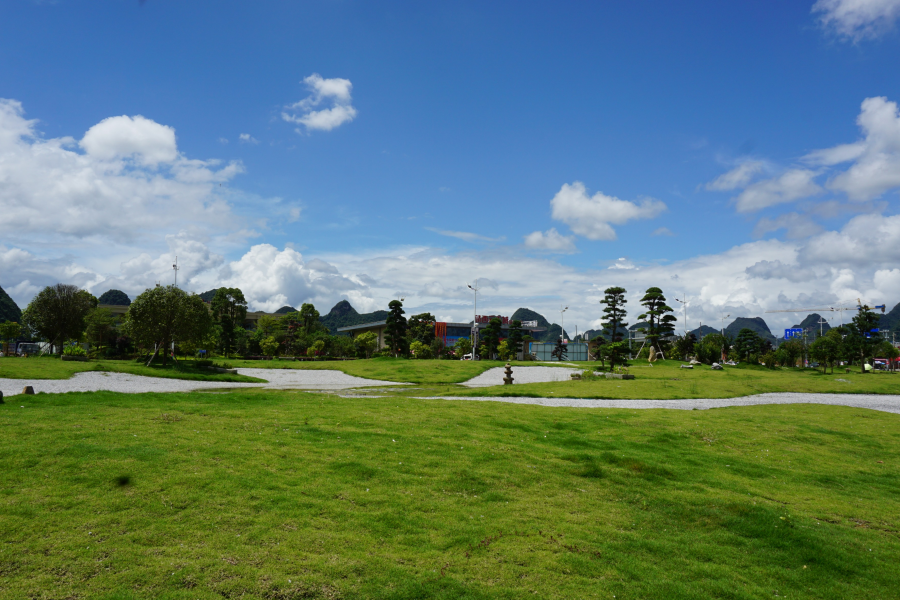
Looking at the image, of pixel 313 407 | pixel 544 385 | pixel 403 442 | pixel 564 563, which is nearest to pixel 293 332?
pixel 544 385

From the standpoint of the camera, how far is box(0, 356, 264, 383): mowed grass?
31.5 metres

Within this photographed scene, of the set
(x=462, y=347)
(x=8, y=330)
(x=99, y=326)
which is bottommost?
(x=462, y=347)

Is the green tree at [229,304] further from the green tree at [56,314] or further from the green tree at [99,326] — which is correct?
the green tree at [56,314]

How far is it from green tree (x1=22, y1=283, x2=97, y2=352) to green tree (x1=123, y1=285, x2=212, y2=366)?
20.5 metres

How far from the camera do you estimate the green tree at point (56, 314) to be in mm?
56781

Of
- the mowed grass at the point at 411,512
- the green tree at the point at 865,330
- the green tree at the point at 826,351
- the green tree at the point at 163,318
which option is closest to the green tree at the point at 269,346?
the green tree at the point at 163,318

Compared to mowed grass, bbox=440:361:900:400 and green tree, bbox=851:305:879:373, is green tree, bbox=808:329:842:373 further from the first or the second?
mowed grass, bbox=440:361:900:400

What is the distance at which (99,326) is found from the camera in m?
77.0

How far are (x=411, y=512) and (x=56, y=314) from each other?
65.6 m

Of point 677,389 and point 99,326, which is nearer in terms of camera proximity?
point 677,389

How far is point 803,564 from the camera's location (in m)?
8.19

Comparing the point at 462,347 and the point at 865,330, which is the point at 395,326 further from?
the point at 865,330

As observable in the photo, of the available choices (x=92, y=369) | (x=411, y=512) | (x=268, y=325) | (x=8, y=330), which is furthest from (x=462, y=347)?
(x=411, y=512)

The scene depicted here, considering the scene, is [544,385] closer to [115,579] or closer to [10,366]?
[115,579]
